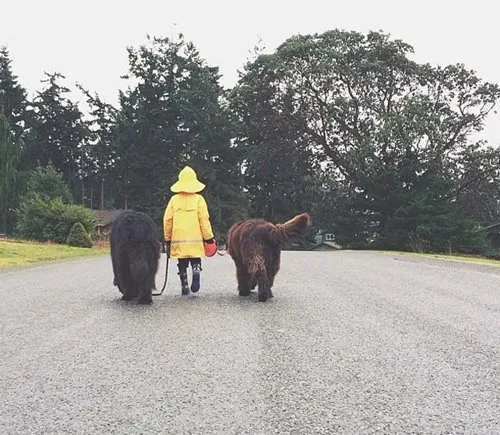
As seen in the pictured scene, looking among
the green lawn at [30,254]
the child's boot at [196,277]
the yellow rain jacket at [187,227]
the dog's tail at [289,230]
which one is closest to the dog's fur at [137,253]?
the yellow rain jacket at [187,227]

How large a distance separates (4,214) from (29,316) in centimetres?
5442

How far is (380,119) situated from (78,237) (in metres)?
20.1

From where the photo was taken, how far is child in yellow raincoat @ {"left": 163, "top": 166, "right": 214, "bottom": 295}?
971 cm

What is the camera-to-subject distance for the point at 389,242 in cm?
3759

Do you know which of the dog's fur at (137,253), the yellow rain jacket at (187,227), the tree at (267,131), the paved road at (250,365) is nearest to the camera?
the paved road at (250,365)

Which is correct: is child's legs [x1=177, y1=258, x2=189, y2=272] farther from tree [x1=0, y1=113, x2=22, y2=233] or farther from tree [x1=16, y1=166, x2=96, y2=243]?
tree [x1=0, y1=113, x2=22, y2=233]

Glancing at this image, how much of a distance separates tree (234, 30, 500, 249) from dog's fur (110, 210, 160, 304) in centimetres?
2901

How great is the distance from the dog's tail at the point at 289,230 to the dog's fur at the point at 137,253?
1.72 metres

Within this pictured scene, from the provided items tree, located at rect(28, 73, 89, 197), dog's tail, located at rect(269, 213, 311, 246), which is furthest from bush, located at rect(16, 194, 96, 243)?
tree, located at rect(28, 73, 89, 197)

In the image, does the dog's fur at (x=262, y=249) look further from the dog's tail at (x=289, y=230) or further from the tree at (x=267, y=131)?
the tree at (x=267, y=131)

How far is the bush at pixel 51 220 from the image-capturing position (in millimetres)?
33500

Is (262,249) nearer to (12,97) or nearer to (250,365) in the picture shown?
(250,365)

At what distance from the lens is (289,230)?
9.40m

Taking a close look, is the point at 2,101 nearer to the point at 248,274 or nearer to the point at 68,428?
the point at 248,274
